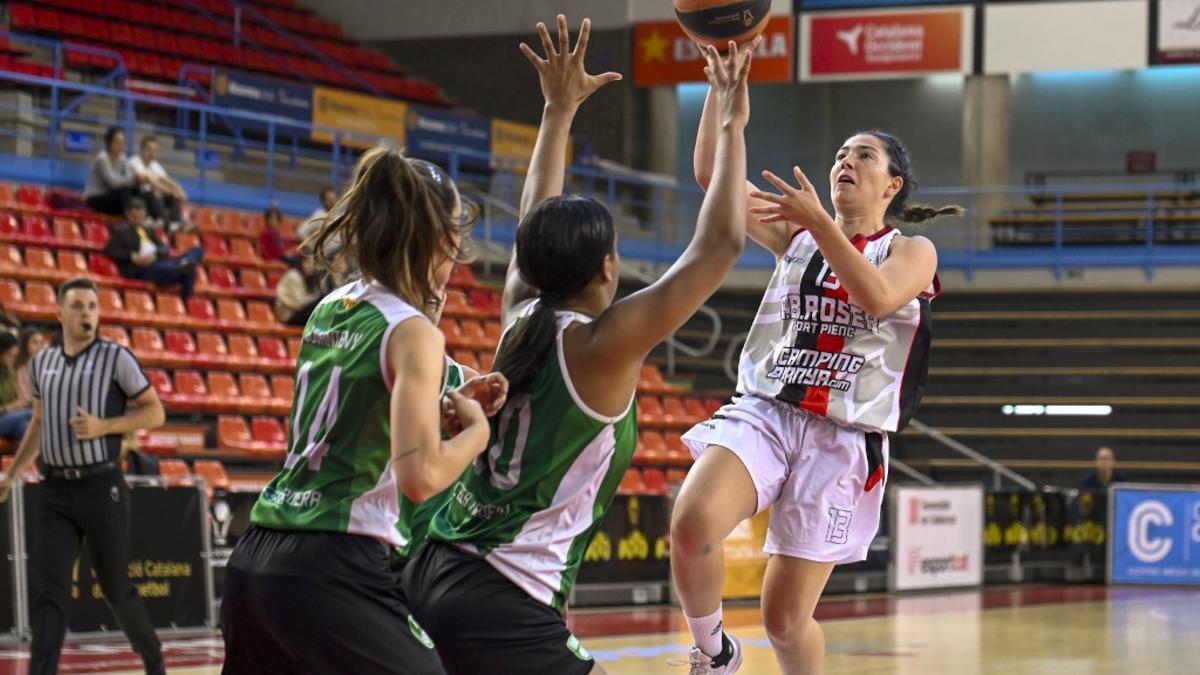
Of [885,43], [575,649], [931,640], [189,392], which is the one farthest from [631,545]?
[885,43]

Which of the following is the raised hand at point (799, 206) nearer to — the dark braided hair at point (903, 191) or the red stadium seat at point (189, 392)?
the dark braided hair at point (903, 191)

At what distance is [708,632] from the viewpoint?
4.55 m

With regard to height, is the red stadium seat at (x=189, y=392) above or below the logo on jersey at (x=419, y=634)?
below

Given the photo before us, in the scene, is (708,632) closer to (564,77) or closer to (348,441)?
(564,77)

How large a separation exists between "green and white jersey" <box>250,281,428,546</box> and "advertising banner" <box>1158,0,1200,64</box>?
63.9ft

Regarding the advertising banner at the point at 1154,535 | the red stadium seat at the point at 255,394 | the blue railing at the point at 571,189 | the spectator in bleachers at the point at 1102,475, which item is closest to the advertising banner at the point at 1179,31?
the blue railing at the point at 571,189

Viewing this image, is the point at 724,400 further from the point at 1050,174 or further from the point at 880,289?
the point at 880,289

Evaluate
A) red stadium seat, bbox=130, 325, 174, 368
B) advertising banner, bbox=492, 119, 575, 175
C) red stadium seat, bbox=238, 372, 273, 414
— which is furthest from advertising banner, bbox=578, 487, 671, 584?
advertising banner, bbox=492, 119, 575, 175

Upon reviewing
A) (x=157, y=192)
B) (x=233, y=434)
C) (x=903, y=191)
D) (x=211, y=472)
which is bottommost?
(x=211, y=472)

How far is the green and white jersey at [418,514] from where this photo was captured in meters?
3.21

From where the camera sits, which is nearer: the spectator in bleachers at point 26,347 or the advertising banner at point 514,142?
the spectator in bleachers at point 26,347

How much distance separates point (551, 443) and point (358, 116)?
16.3 meters

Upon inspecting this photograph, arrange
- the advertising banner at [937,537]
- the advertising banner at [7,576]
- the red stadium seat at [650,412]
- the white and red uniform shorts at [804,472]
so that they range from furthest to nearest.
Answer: the red stadium seat at [650,412] < the advertising banner at [937,537] < the advertising banner at [7,576] < the white and red uniform shorts at [804,472]

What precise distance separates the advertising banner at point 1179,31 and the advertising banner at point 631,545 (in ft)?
38.2
